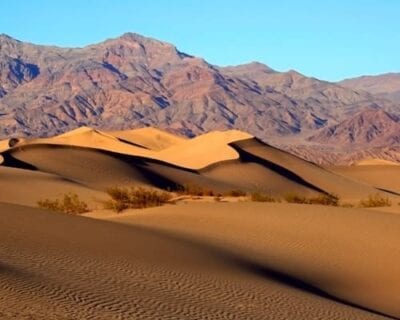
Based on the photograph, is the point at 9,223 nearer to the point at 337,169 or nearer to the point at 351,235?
the point at 351,235

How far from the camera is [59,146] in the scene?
54125mm

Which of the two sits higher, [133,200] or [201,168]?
[201,168]

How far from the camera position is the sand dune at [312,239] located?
56.0 ft

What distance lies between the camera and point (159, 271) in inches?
573

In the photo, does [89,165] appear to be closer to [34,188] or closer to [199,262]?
[34,188]

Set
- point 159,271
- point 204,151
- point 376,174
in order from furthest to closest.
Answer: point 376,174
point 204,151
point 159,271

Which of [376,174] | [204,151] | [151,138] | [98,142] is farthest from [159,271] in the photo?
[151,138]

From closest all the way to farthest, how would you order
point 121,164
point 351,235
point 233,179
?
point 351,235 → point 121,164 → point 233,179

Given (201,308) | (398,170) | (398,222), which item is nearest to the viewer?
(201,308)

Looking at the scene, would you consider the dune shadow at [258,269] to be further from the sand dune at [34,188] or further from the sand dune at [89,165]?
the sand dune at [89,165]

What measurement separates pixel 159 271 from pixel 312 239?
25.7 ft

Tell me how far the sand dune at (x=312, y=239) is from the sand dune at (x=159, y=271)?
0.08 metres

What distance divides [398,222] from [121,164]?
29590mm

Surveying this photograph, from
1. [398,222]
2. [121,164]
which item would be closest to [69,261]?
[398,222]
